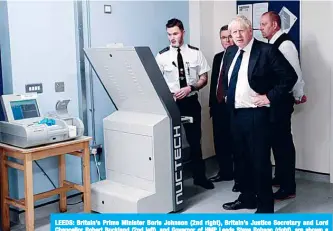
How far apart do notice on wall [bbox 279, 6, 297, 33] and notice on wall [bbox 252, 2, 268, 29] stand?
A: 0.70 feet

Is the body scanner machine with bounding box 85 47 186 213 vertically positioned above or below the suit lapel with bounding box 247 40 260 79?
below

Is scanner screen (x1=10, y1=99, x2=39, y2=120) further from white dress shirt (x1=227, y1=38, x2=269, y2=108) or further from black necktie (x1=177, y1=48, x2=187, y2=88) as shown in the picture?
white dress shirt (x1=227, y1=38, x2=269, y2=108)

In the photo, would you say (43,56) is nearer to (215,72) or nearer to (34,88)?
(34,88)

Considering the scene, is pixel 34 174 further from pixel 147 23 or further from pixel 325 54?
pixel 325 54

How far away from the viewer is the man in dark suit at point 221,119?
432 cm

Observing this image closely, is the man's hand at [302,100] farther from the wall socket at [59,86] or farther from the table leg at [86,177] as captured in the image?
the wall socket at [59,86]

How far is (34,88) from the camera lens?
11.9 ft

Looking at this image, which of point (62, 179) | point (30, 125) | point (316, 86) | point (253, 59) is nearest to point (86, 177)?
point (62, 179)

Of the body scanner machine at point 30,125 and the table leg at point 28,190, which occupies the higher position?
the body scanner machine at point 30,125

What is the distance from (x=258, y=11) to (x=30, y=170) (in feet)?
9.56

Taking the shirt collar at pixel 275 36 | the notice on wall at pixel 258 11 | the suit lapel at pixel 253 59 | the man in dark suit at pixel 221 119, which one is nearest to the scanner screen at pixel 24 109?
the suit lapel at pixel 253 59

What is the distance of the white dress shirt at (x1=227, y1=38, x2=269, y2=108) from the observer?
10.5 ft

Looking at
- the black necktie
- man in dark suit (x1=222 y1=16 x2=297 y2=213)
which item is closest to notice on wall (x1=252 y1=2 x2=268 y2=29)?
the black necktie

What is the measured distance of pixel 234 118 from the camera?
11.0 feet
